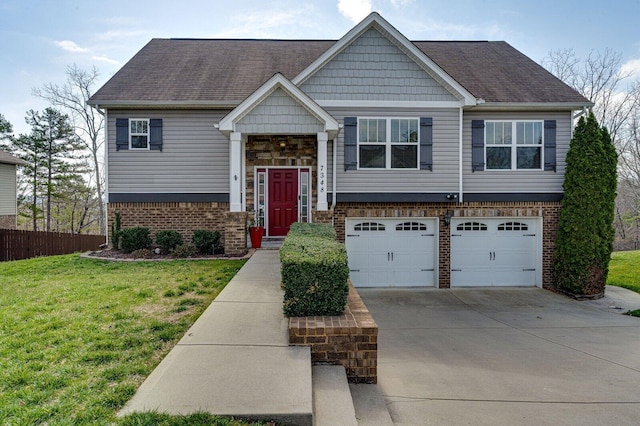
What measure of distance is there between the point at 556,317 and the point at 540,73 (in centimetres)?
835

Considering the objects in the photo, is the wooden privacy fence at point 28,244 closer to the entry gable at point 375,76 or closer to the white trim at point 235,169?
the white trim at point 235,169

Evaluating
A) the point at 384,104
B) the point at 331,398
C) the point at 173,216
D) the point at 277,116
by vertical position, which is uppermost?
the point at 384,104

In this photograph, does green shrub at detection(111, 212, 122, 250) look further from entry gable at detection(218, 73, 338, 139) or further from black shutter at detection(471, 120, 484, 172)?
black shutter at detection(471, 120, 484, 172)

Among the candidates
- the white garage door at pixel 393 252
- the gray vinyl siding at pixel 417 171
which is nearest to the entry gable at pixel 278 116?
the gray vinyl siding at pixel 417 171

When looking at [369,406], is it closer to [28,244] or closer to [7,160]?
[28,244]

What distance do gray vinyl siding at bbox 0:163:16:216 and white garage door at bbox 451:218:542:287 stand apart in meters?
25.7

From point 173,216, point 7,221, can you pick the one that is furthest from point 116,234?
point 7,221

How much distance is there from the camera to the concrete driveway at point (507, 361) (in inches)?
151

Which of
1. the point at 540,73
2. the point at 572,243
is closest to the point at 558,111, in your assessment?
the point at 540,73

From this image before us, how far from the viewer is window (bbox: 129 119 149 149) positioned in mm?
11320

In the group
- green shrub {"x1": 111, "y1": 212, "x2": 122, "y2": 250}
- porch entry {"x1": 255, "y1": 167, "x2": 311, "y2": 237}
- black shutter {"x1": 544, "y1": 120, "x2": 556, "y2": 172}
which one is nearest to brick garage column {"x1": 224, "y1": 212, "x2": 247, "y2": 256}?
porch entry {"x1": 255, "y1": 167, "x2": 311, "y2": 237}

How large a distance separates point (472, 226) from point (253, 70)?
901cm

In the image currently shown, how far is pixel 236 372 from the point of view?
10.6ft

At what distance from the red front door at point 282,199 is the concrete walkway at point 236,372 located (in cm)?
667
